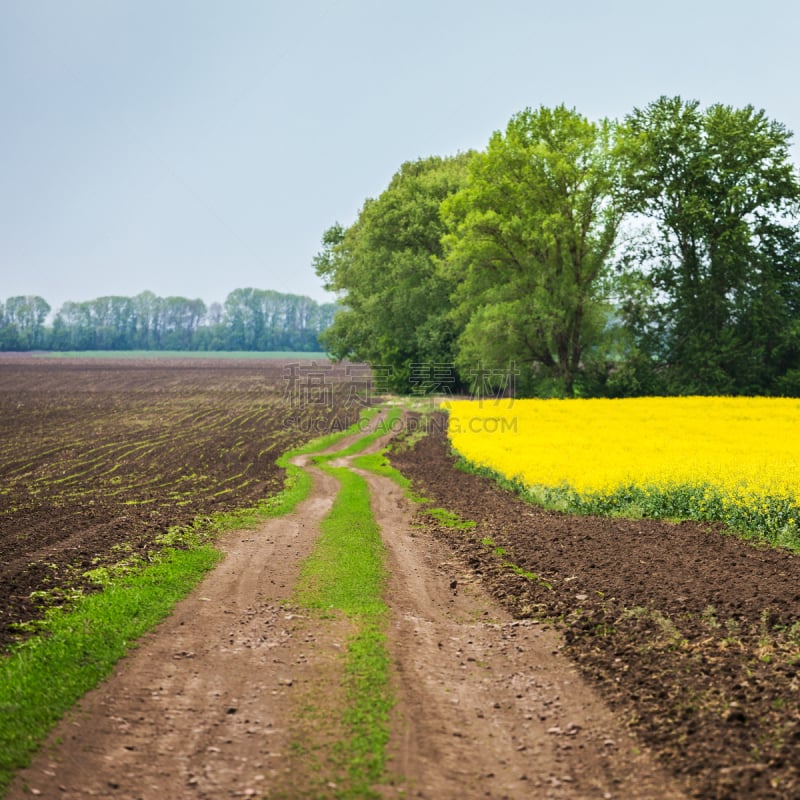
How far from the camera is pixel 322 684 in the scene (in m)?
8.27

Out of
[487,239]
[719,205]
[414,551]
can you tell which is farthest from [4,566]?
[719,205]

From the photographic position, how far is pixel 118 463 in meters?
30.9

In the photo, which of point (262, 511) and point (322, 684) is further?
point (262, 511)

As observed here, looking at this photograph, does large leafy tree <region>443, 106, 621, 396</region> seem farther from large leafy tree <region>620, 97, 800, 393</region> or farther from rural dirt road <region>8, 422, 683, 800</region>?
rural dirt road <region>8, 422, 683, 800</region>

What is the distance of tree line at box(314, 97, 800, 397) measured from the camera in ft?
156

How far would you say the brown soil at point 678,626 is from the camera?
21.7 ft

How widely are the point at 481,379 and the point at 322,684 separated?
4613cm

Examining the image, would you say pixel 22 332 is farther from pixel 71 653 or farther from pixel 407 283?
pixel 71 653

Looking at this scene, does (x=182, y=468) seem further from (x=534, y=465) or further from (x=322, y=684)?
(x=322, y=684)

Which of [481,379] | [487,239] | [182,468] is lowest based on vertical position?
[182,468]

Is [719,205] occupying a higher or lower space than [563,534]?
higher

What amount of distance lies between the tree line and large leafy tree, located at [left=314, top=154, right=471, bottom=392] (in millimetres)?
10989

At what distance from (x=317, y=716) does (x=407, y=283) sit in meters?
59.5

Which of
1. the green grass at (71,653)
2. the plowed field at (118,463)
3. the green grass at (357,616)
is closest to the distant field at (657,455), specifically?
the green grass at (357,616)
